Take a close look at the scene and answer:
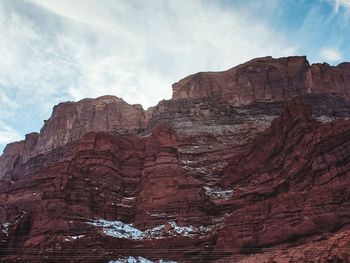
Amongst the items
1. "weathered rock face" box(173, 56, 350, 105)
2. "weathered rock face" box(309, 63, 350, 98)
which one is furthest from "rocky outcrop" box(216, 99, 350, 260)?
"weathered rock face" box(309, 63, 350, 98)

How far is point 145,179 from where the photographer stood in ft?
249

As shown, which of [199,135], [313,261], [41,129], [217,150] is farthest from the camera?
[41,129]

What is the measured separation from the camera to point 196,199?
69.9m

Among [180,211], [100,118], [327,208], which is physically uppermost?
[100,118]

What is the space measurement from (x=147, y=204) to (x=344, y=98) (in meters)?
67.5

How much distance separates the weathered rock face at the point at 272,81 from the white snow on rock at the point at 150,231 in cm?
6453

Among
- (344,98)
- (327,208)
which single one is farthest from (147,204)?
(344,98)

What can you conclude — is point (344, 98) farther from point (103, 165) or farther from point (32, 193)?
point (32, 193)

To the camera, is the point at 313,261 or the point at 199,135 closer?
the point at 313,261

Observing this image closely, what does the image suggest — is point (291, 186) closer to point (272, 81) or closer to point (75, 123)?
point (272, 81)

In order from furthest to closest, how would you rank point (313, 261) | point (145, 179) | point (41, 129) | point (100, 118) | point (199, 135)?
point (41, 129) → point (100, 118) → point (199, 135) → point (145, 179) → point (313, 261)

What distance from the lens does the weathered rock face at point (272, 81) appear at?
124 meters

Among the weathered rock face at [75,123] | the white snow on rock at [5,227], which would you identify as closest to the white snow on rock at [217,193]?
the white snow on rock at [5,227]

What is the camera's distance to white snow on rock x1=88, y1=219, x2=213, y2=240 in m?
64.2
